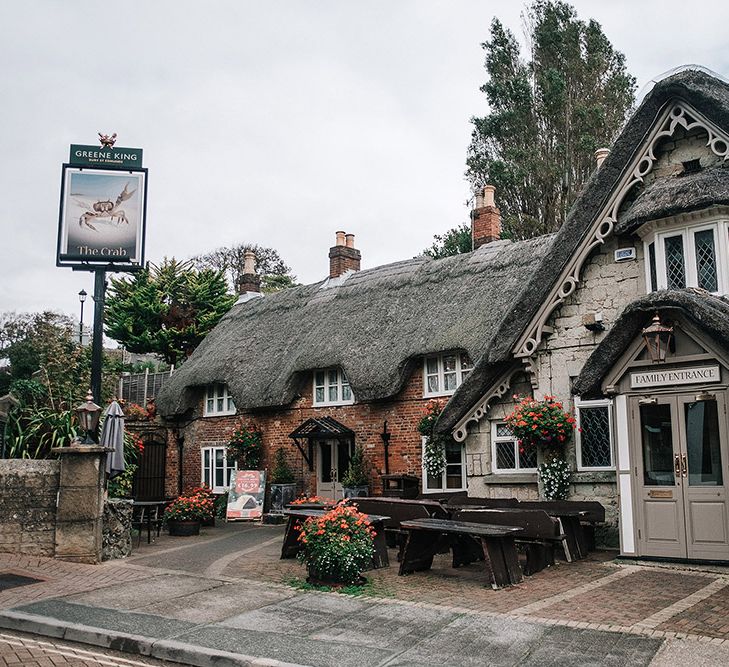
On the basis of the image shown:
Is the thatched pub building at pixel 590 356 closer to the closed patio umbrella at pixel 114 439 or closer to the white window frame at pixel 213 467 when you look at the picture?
the white window frame at pixel 213 467

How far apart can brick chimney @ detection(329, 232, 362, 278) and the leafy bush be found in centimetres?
646

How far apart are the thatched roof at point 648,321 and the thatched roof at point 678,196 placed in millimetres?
1334

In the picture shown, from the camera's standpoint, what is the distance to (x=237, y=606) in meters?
8.76

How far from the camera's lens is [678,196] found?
37.9 feet

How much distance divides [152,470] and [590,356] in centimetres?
1720

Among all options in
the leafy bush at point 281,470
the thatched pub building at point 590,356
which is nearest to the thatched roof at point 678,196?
the thatched pub building at point 590,356

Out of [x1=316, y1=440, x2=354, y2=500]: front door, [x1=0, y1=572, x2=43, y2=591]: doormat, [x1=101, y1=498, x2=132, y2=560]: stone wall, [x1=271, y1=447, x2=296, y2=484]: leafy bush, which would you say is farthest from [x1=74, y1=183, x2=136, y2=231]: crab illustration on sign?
[x1=0, y1=572, x2=43, y2=591]: doormat

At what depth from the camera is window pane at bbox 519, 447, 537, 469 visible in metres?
13.5

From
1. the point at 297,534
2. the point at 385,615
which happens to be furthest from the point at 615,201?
the point at 385,615

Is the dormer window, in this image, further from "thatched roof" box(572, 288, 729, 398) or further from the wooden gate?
"thatched roof" box(572, 288, 729, 398)

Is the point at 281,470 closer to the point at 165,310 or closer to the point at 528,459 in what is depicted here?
the point at 528,459

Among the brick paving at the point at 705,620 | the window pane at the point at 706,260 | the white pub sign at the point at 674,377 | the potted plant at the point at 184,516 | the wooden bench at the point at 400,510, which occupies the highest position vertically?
the window pane at the point at 706,260

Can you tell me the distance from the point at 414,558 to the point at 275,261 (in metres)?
40.1

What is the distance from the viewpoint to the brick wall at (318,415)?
18219mm
